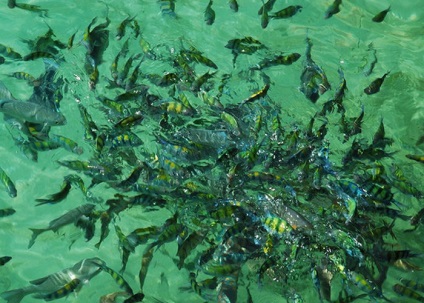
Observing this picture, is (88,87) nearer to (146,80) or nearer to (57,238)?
(146,80)

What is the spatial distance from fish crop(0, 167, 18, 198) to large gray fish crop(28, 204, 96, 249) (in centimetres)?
47

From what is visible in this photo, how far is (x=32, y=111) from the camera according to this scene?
16.9 feet

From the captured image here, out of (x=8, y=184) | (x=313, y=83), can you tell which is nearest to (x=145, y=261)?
(x=8, y=184)

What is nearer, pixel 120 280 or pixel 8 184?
pixel 120 280

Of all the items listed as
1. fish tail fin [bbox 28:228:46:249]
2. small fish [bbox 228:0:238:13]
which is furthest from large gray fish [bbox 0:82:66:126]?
small fish [bbox 228:0:238:13]

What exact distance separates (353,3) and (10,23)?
5.21 meters

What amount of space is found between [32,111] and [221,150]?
6.00 feet

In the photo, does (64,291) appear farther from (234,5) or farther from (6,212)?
(234,5)

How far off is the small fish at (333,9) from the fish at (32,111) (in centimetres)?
452

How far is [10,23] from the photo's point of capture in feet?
26.5

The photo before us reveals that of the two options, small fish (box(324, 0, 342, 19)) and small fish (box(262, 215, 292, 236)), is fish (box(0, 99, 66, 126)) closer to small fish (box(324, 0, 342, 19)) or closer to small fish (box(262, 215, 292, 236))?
small fish (box(262, 215, 292, 236))

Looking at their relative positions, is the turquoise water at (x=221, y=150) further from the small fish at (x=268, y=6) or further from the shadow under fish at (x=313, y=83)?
the small fish at (x=268, y=6)

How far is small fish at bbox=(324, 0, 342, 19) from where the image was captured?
787 centimetres

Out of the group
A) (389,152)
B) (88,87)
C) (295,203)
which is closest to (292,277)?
(295,203)
